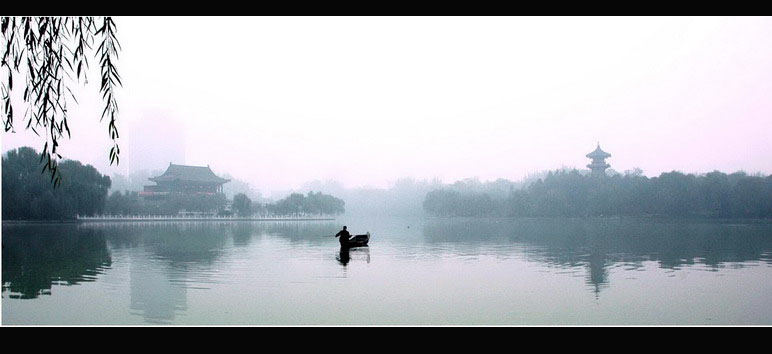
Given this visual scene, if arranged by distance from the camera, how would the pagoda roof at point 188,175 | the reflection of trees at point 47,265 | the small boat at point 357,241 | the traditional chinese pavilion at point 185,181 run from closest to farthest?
the reflection of trees at point 47,265
the small boat at point 357,241
the traditional chinese pavilion at point 185,181
the pagoda roof at point 188,175

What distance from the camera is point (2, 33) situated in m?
2.84

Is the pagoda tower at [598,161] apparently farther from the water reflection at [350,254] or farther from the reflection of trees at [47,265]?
the reflection of trees at [47,265]

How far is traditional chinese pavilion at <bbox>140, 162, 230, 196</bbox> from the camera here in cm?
4328

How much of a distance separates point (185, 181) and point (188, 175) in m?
0.80

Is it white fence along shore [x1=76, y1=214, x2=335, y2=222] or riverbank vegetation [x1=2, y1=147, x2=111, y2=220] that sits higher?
riverbank vegetation [x1=2, y1=147, x2=111, y2=220]

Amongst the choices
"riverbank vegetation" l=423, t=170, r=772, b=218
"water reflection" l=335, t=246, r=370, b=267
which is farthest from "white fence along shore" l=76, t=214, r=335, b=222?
"water reflection" l=335, t=246, r=370, b=267

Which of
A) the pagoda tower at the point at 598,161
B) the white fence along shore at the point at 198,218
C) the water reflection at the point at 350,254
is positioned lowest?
the water reflection at the point at 350,254

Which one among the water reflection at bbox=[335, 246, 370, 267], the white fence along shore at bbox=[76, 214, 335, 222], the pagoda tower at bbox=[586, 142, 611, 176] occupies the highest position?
the pagoda tower at bbox=[586, 142, 611, 176]

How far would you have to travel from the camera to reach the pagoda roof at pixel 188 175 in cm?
4353

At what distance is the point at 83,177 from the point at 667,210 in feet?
106

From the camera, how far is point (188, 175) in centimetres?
4441

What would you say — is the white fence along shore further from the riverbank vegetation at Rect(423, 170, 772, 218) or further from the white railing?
the riverbank vegetation at Rect(423, 170, 772, 218)

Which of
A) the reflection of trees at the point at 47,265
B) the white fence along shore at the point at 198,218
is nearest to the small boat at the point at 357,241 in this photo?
the reflection of trees at the point at 47,265
